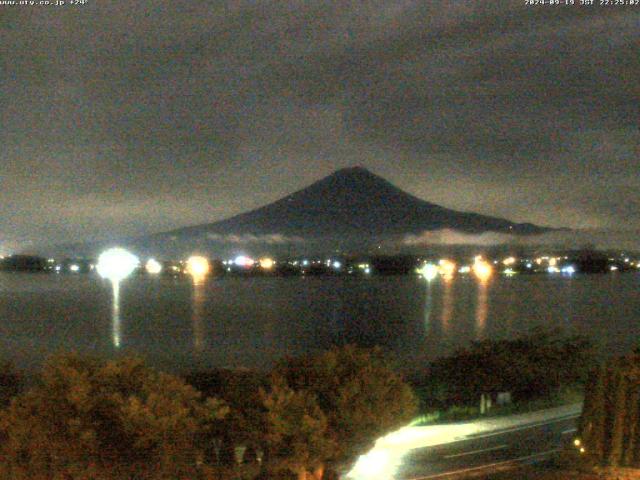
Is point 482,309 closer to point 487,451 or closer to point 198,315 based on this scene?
point 198,315

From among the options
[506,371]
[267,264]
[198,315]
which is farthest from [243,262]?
[506,371]

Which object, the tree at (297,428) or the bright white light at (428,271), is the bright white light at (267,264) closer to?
the bright white light at (428,271)

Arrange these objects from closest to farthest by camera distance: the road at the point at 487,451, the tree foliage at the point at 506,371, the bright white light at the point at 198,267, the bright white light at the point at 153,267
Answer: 1. the road at the point at 487,451
2. the tree foliage at the point at 506,371
3. the bright white light at the point at 198,267
4. the bright white light at the point at 153,267

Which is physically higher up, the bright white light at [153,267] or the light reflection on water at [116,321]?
the bright white light at [153,267]

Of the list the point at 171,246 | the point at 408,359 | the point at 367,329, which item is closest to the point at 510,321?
the point at 367,329

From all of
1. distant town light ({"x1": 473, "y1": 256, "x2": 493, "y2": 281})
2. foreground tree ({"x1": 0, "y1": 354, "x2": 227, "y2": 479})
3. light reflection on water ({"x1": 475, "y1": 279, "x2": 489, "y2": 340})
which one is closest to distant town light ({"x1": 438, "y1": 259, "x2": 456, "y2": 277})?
distant town light ({"x1": 473, "y1": 256, "x2": 493, "y2": 281})

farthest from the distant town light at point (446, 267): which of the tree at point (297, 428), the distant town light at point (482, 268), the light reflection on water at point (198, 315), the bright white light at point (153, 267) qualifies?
the tree at point (297, 428)

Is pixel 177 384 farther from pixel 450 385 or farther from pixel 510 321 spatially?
pixel 510 321
